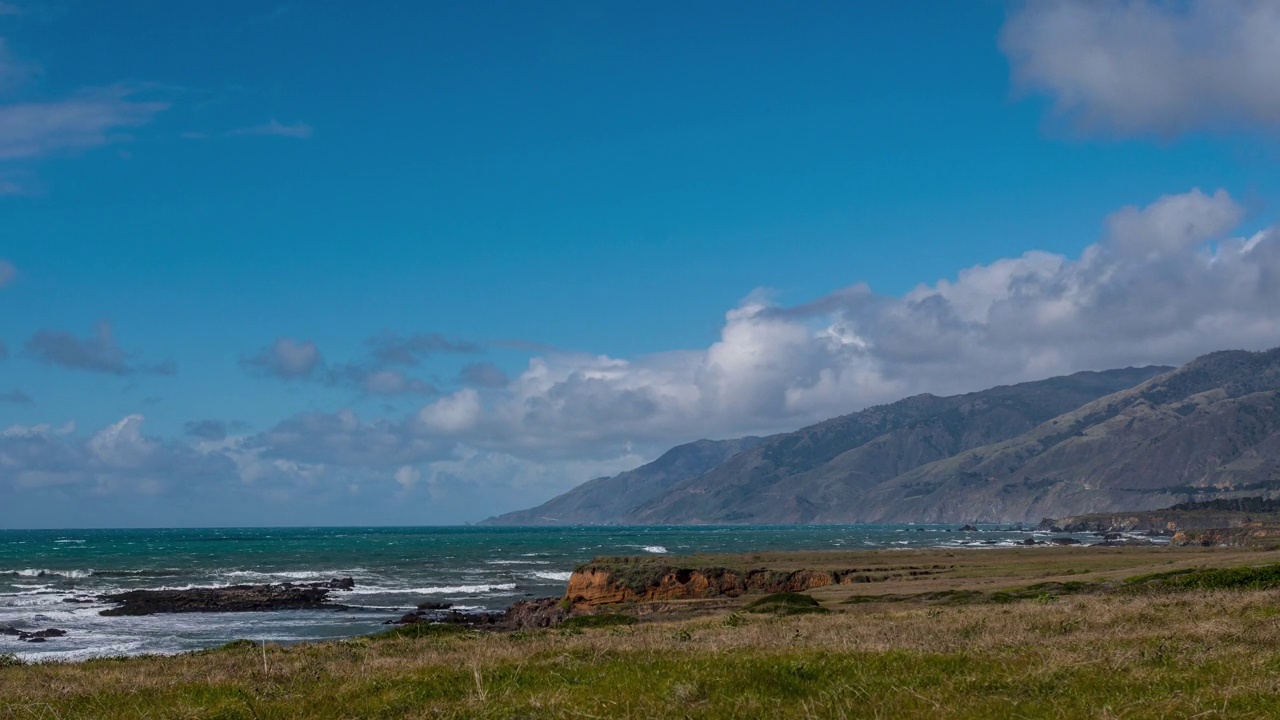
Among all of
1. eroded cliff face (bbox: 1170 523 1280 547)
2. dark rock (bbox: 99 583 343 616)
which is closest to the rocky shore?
dark rock (bbox: 99 583 343 616)

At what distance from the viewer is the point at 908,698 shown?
1106 centimetres

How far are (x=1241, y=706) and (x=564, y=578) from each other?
86.2 metres

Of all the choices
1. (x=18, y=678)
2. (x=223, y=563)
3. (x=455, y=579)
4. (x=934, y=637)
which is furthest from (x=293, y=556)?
(x=934, y=637)

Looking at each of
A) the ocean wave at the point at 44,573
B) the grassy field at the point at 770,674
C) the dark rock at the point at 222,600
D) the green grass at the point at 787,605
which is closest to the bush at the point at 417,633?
the grassy field at the point at 770,674

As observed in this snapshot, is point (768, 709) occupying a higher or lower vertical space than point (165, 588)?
higher

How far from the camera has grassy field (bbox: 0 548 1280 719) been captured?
11008mm

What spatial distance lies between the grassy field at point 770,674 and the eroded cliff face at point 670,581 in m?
33.7

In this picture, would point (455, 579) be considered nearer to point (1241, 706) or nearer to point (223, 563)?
point (223, 563)

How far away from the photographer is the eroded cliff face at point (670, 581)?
2270 inches

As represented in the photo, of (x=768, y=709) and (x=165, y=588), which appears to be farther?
(x=165, y=588)

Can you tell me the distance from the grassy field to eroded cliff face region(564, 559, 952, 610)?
33.7m

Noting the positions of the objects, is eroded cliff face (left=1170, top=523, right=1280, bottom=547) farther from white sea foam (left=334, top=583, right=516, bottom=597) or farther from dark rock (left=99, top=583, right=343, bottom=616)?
dark rock (left=99, top=583, right=343, bottom=616)

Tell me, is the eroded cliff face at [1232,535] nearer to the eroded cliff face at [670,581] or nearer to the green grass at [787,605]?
the eroded cliff face at [670,581]

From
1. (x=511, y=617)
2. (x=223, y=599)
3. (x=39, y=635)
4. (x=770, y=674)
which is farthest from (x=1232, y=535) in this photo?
(x=770, y=674)
